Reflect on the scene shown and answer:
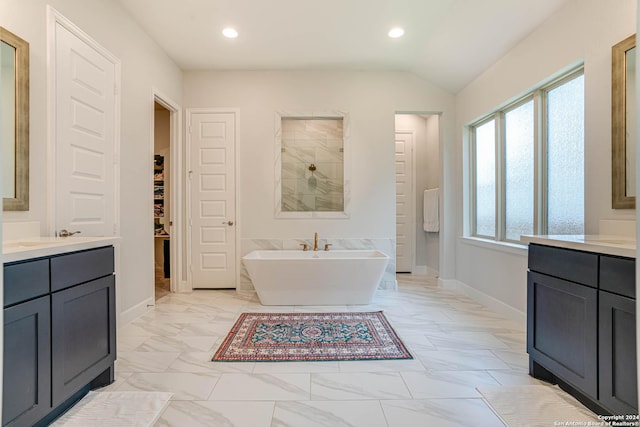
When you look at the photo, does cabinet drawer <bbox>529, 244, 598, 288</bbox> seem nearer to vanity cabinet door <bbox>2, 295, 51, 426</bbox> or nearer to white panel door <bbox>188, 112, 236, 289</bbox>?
vanity cabinet door <bbox>2, 295, 51, 426</bbox>

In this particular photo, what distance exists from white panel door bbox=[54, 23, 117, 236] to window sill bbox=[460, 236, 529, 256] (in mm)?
3634

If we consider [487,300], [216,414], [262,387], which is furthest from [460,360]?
[216,414]

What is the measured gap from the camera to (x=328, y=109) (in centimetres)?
434

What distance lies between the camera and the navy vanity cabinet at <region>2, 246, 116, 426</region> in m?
1.37

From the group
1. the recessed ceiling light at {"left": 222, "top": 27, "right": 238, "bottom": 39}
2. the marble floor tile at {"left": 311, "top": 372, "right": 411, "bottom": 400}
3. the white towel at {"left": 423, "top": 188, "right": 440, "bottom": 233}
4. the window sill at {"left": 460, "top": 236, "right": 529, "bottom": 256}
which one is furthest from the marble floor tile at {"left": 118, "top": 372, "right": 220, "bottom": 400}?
the white towel at {"left": 423, "top": 188, "right": 440, "bottom": 233}

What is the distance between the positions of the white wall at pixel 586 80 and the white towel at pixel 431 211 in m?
1.34

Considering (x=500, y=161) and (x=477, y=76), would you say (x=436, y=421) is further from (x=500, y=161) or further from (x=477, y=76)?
(x=477, y=76)

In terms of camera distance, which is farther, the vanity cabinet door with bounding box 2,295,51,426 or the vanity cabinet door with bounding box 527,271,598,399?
the vanity cabinet door with bounding box 527,271,598,399

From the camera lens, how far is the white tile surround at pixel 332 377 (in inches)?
66.6

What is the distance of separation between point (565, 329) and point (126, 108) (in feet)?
12.2

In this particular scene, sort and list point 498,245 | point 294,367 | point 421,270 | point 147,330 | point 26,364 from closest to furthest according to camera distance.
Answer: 1. point 26,364
2. point 294,367
3. point 147,330
4. point 498,245
5. point 421,270

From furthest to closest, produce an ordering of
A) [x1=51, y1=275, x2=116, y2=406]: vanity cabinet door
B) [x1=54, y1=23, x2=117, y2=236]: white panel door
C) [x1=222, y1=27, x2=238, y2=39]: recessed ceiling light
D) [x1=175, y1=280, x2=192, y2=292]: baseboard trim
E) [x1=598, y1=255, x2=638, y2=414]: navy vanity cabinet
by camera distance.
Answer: [x1=175, y1=280, x2=192, y2=292]: baseboard trim → [x1=222, y1=27, x2=238, y2=39]: recessed ceiling light → [x1=54, y1=23, x2=117, y2=236]: white panel door → [x1=51, y1=275, x2=116, y2=406]: vanity cabinet door → [x1=598, y1=255, x2=638, y2=414]: navy vanity cabinet

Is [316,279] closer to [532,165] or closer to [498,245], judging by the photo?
[498,245]

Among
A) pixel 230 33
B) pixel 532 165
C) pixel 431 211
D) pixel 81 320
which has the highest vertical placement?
pixel 230 33
